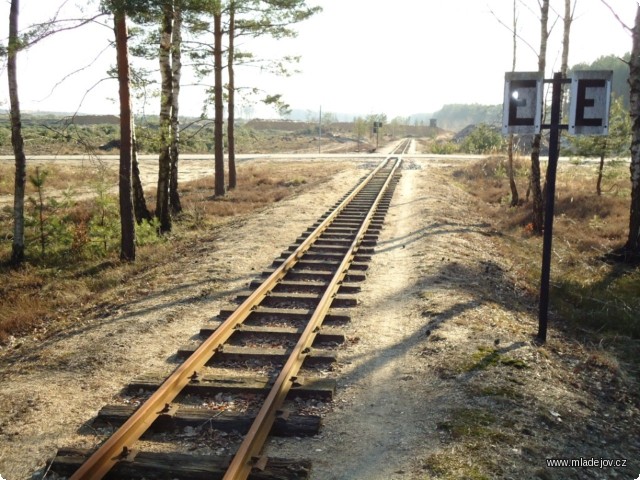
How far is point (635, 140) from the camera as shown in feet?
39.9

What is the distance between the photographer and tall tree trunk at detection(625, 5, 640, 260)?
11.6 m

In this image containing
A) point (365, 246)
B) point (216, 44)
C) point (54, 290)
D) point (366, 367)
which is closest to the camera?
point (366, 367)

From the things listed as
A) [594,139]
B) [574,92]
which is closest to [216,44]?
[594,139]

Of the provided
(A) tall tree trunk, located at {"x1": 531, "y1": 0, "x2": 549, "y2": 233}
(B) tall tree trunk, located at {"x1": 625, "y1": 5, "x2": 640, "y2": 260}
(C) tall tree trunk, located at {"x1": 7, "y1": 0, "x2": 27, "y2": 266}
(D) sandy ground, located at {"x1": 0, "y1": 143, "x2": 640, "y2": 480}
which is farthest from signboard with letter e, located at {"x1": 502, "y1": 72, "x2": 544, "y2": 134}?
(C) tall tree trunk, located at {"x1": 7, "y1": 0, "x2": 27, "y2": 266}

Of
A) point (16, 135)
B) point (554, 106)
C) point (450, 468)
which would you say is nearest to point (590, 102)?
point (554, 106)

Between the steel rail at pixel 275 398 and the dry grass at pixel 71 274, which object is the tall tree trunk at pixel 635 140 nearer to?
the steel rail at pixel 275 398

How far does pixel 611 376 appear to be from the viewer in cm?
656

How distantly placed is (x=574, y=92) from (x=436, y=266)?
4558mm

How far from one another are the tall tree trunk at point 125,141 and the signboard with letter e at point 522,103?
7591 millimetres

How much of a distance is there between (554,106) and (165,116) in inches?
411

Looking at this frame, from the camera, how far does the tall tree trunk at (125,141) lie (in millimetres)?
11172

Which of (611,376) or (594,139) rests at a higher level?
(594,139)

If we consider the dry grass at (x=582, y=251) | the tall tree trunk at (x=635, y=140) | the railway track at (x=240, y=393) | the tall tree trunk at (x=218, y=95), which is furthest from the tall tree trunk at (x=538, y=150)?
the tall tree trunk at (x=218, y=95)

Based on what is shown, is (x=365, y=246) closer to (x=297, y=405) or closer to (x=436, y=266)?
(x=436, y=266)
